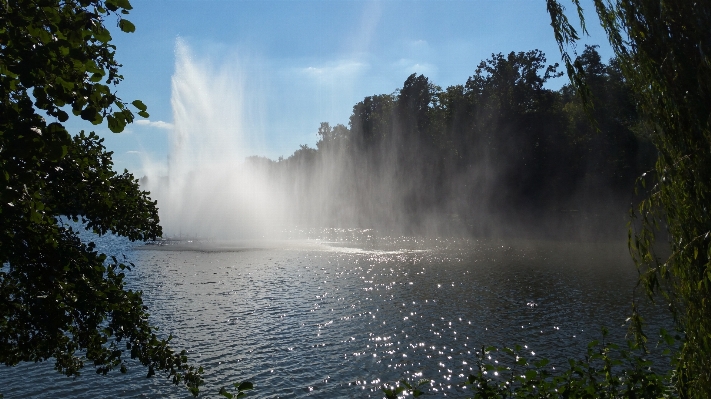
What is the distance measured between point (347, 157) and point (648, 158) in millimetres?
59869

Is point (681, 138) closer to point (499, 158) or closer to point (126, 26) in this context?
point (126, 26)

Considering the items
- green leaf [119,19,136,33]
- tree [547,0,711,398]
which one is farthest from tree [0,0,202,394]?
tree [547,0,711,398]

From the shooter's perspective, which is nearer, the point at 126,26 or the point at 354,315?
the point at 126,26

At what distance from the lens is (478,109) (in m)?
75.2

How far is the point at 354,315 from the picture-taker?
22.8m

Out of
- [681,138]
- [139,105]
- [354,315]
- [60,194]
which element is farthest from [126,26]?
[354,315]

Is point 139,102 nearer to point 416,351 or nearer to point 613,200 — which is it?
point 416,351

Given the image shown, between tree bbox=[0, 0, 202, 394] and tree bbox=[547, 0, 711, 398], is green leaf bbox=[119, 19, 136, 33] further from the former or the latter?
tree bbox=[547, 0, 711, 398]

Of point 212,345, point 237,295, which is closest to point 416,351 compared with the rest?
point 212,345

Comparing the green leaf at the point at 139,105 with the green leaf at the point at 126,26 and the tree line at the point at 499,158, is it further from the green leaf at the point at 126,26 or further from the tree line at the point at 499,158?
the tree line at the point at 499,158

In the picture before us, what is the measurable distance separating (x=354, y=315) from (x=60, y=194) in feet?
58.1

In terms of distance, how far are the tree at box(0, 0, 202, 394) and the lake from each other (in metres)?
8.39

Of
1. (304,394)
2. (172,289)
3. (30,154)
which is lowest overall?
(304,394)

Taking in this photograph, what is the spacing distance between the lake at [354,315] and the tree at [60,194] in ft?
27.5
